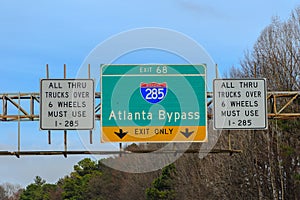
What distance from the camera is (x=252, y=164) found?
158ft

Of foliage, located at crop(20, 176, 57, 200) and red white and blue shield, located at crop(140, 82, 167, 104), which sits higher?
red white and blue shield, located at crop(140, 82, 167, 104)

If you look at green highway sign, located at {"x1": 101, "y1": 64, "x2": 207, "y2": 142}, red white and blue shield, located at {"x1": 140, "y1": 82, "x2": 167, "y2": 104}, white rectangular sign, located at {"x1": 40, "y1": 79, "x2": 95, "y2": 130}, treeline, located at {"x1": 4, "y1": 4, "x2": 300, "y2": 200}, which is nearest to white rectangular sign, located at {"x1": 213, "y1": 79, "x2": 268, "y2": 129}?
green highway sign, located at {"x1": 101, "y1": 64, "x2": 207, "y2": 142}

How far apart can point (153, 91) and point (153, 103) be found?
376 mm

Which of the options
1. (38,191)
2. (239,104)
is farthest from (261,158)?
(38,191)

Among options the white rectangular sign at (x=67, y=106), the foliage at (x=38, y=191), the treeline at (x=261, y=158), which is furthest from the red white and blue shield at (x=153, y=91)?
the foliage at (x=38, y=191)

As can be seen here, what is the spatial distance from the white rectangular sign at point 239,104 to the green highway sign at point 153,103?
505 mm

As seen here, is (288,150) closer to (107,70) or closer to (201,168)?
(201,168)

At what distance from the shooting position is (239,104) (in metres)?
19.1

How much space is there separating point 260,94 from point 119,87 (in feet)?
13.4

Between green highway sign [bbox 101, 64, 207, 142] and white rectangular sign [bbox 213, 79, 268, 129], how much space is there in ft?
1.66

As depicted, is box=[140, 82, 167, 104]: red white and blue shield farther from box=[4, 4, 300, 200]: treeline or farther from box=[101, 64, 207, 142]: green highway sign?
box=[4, 4, 300, 200]: treeline

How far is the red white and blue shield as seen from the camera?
18891mm

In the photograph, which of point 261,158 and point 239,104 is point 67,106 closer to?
point 239,104

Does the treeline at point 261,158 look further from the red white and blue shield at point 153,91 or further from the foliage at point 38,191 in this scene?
the foliage at point 38,191
